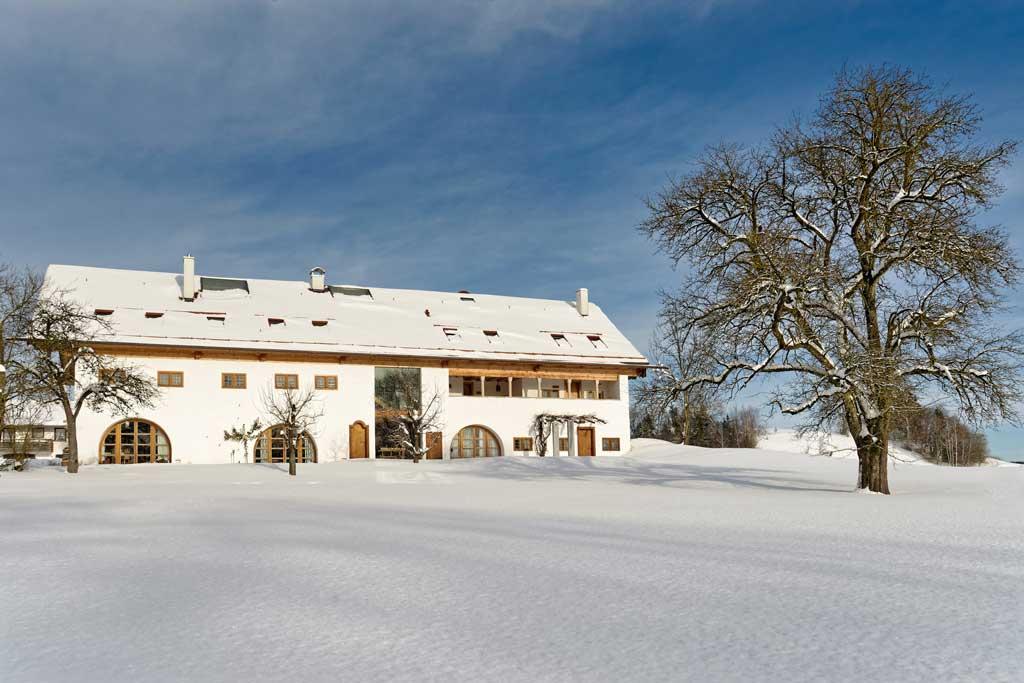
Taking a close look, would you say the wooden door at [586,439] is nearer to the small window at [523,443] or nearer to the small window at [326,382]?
the small window at [523,443]

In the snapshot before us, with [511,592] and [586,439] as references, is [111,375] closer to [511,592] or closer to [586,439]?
[586,439]

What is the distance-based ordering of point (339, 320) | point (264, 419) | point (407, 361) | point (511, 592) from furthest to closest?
point (339, 320), point (407, 361), point (264, 419), point (511, 592)

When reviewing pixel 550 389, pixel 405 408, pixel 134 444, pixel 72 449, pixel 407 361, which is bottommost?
pixel 134 444

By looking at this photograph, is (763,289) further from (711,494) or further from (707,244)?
(711,494)

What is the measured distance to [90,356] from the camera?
30625 millimetres

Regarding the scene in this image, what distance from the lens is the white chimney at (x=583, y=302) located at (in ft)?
158

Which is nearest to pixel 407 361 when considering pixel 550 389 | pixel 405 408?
pixel 405 408

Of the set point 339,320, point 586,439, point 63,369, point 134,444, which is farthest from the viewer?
point 586,439

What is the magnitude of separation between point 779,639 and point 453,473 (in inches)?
950

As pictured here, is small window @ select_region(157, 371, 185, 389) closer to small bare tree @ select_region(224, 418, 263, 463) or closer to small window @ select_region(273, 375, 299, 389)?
small bare tree @ select_region(224, 418, 263, 463)

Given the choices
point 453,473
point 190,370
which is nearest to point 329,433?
point 190,370

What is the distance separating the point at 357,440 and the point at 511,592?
3248 centimetres

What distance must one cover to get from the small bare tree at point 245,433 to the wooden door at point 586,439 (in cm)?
1566

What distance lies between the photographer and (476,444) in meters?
41.7
